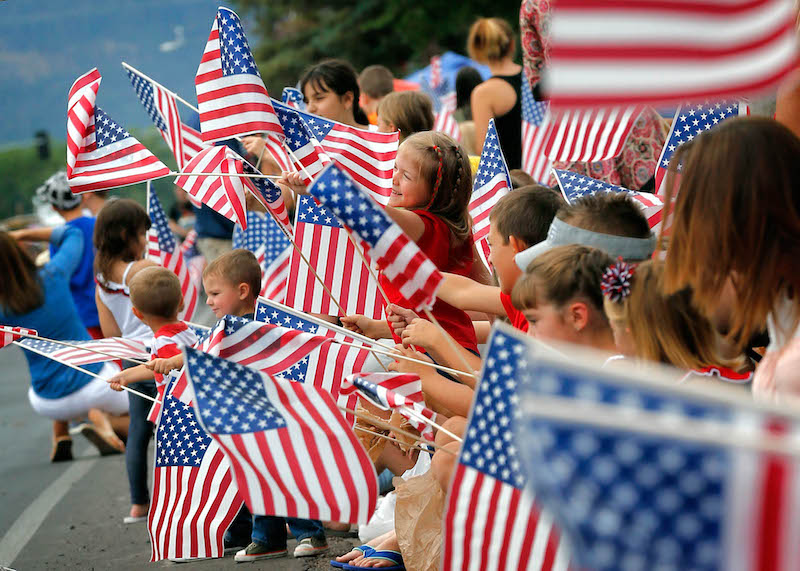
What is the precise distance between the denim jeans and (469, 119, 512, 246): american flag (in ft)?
7.97

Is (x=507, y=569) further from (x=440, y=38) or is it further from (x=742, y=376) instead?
(x=440, y=38)

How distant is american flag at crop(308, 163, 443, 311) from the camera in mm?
3525

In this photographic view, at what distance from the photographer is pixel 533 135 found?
755 centimetres

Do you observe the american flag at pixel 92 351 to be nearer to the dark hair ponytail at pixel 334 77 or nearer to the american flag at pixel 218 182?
the american flag at pixel 218 182

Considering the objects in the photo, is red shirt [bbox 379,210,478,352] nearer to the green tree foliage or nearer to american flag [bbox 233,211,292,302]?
american flag [bbox 233,211,292,302]

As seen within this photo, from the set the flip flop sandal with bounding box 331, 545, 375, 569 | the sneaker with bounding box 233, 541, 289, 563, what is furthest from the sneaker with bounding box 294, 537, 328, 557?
the flip flop sandal with bounding box 331, 545, 375, 569

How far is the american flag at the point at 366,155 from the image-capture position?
5008 mm

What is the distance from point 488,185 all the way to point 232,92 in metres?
1.44

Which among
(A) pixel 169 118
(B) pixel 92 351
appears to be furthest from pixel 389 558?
(A) pixel 169 118

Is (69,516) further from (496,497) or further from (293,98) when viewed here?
(496,497)

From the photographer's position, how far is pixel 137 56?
3243 inches

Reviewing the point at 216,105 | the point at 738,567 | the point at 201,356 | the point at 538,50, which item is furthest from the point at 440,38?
the point at 738,567

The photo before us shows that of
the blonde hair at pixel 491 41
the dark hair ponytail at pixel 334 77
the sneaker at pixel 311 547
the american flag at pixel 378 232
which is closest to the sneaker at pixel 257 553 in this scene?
the sneaker at pixel 311 547

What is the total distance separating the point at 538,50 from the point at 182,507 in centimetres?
398
